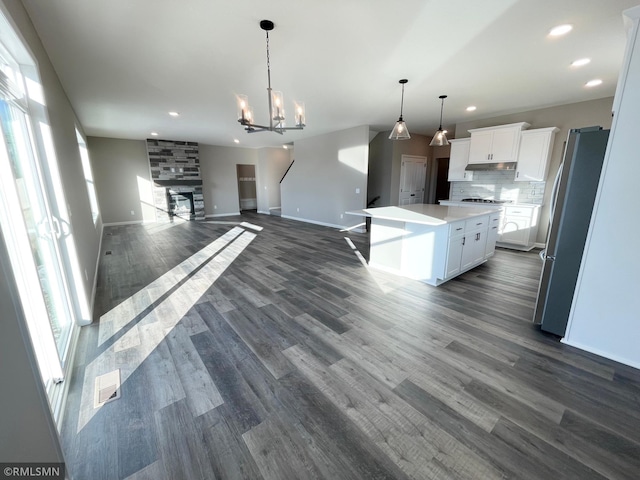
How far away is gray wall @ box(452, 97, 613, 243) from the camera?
4.48 metres

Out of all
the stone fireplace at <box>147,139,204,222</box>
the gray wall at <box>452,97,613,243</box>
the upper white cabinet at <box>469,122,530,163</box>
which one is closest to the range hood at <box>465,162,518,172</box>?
the upper white cabinet at <box>469,122,530,163</box>

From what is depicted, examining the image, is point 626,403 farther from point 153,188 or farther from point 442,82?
point 153,188

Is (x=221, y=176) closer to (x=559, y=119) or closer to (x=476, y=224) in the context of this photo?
(x=476, y=224)

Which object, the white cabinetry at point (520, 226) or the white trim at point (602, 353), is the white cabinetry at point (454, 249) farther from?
the white cabinetry at point (520, 226)

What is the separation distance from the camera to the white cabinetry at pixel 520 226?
4.99 metres

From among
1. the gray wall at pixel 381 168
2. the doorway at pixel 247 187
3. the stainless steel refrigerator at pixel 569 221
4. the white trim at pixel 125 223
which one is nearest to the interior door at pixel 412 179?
the gray wall at pixel 381 168

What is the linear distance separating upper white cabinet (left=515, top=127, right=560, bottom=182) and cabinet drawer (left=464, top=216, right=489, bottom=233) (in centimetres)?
207

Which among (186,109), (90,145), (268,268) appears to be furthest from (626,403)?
(90,145)

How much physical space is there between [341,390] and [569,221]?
7.53 feet

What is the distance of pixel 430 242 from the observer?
335 cm

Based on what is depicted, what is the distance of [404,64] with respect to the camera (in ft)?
10.0

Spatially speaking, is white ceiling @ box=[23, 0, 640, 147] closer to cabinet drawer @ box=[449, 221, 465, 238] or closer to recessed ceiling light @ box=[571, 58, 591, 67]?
recessed ceiling light @ box=[571, 58, 591, 67]

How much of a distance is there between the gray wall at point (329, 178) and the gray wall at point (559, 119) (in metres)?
3.03

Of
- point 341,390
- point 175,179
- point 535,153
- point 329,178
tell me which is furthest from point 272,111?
point 175,179
